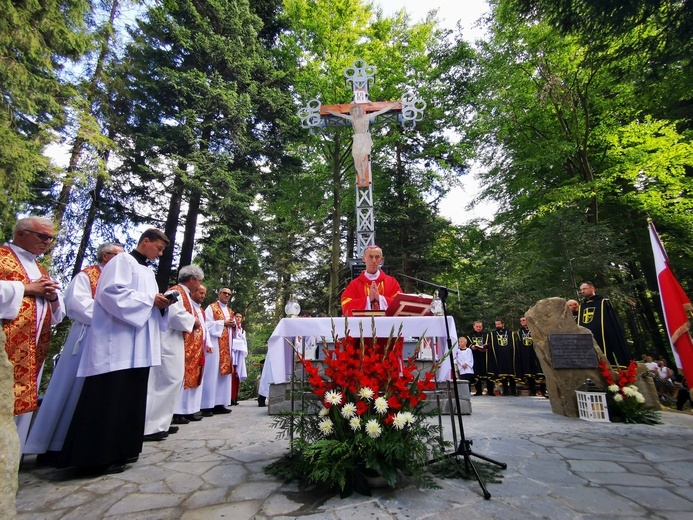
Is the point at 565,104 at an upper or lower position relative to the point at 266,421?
upper

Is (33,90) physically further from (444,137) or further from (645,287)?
(645,287)

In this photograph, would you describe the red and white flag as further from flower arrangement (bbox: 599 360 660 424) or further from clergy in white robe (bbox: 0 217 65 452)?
clergy in white robe (bbox: 0 217 65 452)

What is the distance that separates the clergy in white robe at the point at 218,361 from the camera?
20.0ft

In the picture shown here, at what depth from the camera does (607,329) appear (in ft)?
20.4

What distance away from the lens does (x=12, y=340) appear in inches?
112

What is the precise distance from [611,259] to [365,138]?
7655 mm

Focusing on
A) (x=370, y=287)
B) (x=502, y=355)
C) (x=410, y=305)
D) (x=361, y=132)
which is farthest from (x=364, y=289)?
(x=502, y=355)

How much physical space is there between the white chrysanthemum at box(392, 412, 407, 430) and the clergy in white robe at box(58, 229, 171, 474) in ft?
7.12

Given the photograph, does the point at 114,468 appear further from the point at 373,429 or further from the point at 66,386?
the point at 373,429

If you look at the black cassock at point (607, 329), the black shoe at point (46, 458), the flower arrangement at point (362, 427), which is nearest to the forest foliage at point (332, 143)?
the black cassock at point (607, 329)

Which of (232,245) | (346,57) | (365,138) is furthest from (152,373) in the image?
(346,57)

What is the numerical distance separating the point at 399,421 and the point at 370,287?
6.22 feet

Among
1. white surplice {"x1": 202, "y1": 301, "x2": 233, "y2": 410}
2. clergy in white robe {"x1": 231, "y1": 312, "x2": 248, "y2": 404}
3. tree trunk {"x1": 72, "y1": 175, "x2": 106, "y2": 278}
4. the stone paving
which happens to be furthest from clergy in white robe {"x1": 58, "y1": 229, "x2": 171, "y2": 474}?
tree trunk {"x1": 72, "y1": 175, "x2": 106, "y2": 278}

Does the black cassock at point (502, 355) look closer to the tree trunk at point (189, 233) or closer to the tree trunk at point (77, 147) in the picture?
the tree trunk at point (189, 233)
